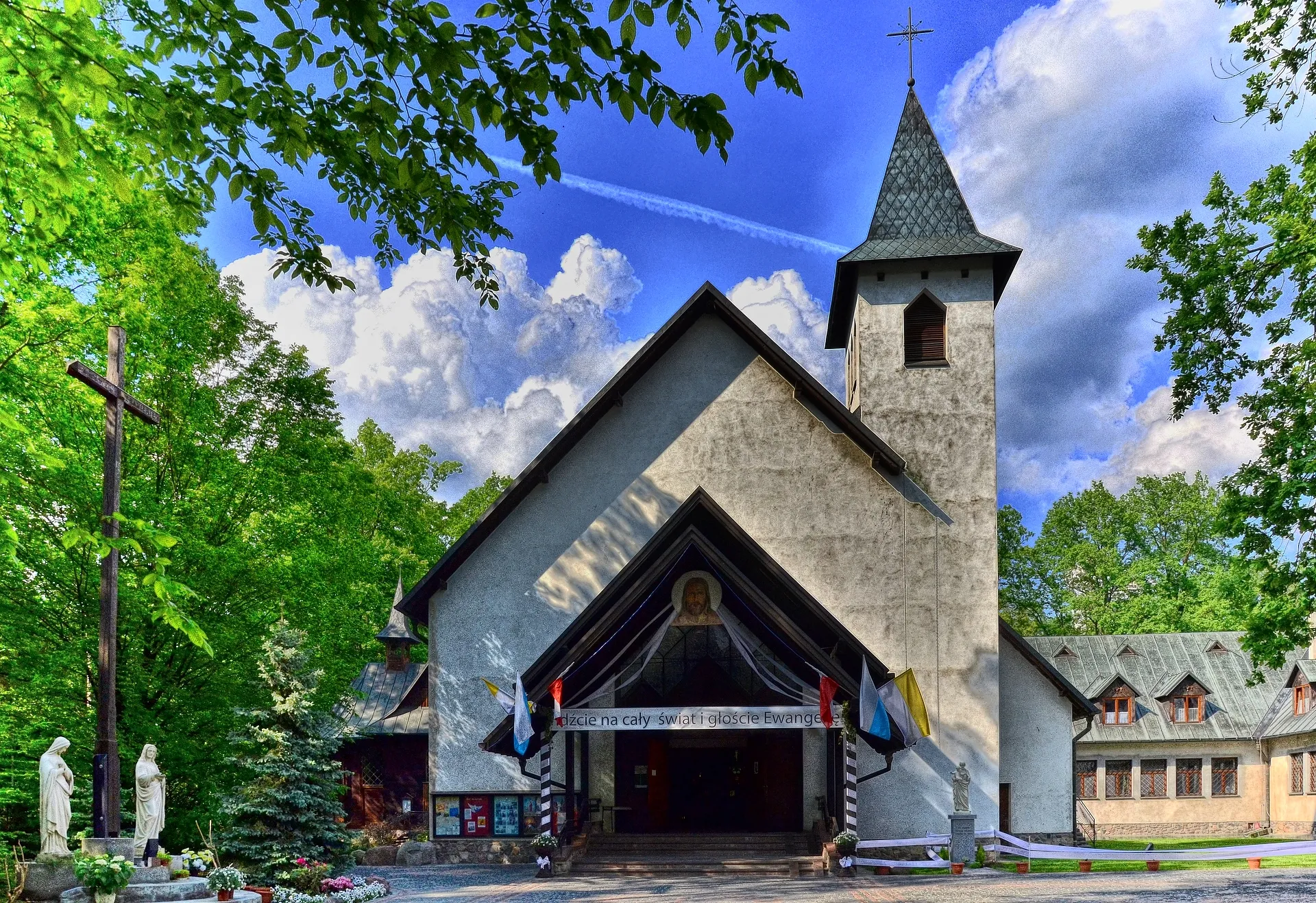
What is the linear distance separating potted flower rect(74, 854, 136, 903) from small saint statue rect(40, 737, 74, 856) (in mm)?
455

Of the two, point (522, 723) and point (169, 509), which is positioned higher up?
point (169, 509)

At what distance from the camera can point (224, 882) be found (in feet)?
42.1

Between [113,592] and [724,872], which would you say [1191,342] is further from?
[113,592]

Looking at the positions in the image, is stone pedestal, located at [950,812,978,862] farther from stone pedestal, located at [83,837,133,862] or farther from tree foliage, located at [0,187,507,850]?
stone pedestal, located at [83,837,133,862]

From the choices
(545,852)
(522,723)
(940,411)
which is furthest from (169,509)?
(940,411)

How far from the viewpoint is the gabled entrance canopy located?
1747 cm

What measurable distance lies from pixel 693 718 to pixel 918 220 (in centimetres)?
1265

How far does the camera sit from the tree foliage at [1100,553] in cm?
5078

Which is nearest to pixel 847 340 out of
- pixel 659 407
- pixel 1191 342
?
pixel 659 407

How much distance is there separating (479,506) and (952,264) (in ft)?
89.1

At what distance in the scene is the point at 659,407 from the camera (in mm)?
22406

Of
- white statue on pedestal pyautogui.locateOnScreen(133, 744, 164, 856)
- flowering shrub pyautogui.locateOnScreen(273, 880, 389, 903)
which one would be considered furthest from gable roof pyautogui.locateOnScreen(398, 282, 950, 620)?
white statue on pedestal pyautogui.locateOnScreen(133, 744, 164, 856)

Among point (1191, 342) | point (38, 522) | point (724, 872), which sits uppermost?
point (1191, 342)

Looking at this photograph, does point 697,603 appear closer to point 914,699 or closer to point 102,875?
point 914,699
